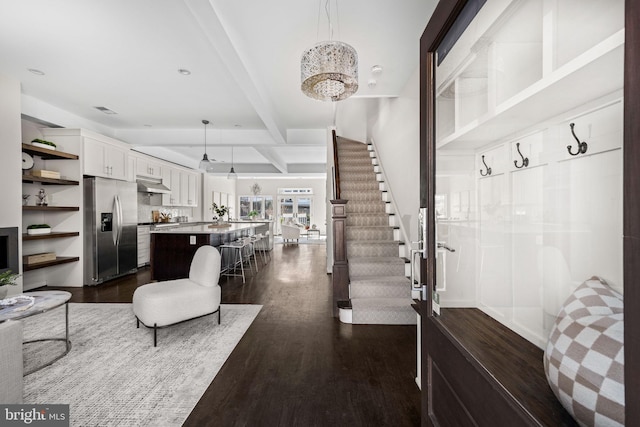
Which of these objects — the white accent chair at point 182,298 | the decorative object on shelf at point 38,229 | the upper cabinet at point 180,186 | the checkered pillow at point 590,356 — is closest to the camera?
the checkered pillow at point 590,356

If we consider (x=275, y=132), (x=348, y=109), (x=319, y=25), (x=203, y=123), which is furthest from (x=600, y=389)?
(x=348, y=109)

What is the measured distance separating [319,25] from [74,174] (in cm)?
481

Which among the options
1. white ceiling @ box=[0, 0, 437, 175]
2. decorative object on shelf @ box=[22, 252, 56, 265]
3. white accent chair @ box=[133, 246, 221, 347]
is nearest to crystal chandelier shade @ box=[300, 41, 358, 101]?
white ceiling @ box=[0, 0, 437, 175]

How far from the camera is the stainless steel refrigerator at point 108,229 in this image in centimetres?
513

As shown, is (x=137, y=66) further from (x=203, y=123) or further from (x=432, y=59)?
(x=432, y=59)

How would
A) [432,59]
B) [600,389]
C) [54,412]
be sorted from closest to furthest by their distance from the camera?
[600,389] < [432,59] < [54,412]

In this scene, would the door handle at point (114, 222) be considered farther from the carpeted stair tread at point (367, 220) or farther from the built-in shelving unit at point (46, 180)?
the carpeted stair tread at point (367, 220)

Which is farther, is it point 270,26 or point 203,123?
point 203,123

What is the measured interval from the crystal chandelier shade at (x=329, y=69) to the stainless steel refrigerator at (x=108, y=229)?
447 cm

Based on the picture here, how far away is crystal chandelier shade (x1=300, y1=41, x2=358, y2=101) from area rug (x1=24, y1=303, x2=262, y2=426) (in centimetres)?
261

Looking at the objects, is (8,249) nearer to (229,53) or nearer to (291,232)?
(229,53)

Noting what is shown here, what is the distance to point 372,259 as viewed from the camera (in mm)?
4148

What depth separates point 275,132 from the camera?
600 centimetres

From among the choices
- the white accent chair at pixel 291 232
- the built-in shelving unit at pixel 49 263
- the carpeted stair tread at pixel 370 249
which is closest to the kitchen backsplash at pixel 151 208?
the built-in shelving unit at pixel 49 263
